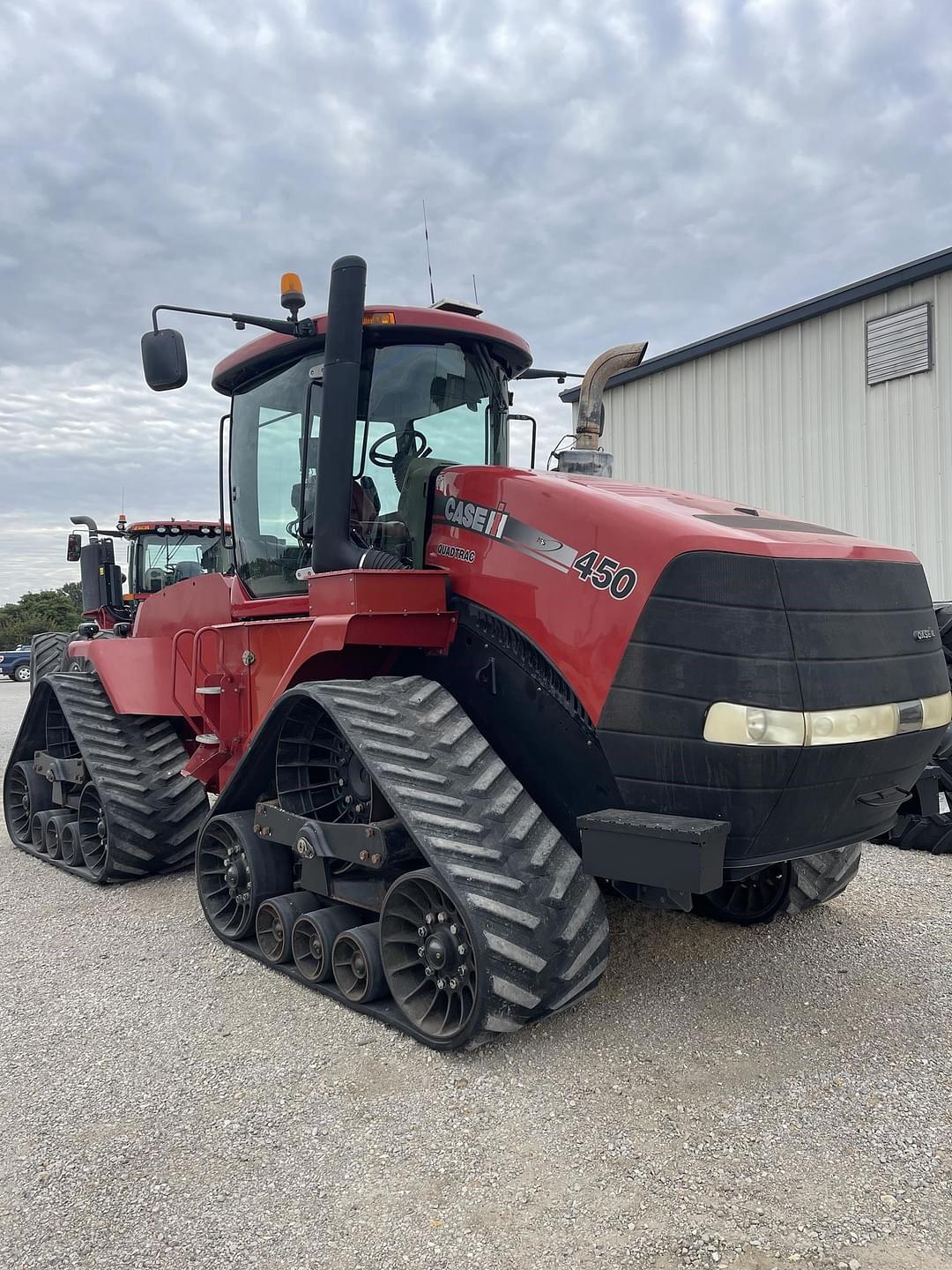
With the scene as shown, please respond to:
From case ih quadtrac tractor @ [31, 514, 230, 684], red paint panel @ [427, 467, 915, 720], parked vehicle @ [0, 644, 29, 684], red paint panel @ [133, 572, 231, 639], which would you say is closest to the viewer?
red paint panel @ [427, 467, 915, 720]

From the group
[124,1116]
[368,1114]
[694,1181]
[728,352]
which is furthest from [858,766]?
[728,352]

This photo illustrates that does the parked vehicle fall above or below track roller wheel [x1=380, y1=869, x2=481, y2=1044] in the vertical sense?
below

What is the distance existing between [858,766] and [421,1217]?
1.91m

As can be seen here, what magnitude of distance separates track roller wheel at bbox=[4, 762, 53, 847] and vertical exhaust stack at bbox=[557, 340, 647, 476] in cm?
450

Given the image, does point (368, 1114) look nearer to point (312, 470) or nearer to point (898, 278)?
point (312, 470)

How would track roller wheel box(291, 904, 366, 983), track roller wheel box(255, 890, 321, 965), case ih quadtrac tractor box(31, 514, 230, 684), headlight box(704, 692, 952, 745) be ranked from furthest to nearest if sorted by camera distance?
case ih quadtrac tractor box(31, 514, 230, 684) < track roller wheel box(255, 890, 321, 965) < track roller wheel box(291, 904, 366, 983) < headlight box(704, 692, 952, 745)

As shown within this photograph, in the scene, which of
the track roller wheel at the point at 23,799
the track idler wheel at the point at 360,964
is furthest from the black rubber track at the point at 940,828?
the track roller wheel at the point at 23,799

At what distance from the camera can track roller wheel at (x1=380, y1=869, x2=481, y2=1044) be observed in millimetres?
3422

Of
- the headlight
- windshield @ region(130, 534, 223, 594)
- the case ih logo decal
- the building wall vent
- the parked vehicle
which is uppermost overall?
the building wall vent

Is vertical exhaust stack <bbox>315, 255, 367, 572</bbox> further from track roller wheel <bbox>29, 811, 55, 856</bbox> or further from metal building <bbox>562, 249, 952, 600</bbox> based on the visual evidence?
metal building <bbox>562, 249, 952, 600</bbox>

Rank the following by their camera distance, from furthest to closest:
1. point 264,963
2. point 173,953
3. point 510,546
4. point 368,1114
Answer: point 173,953
point 264,963
point 510,546
point 368,1114

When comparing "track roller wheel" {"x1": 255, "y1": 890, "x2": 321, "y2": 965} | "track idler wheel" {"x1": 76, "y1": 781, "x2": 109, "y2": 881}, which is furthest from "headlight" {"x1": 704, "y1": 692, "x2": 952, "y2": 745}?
"track idler wheel" {"x1": 76, "y1": 781, "x2": 109, "y2": 881}

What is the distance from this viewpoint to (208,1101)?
3.28 meters

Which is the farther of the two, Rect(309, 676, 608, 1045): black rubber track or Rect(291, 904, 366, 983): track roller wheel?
Rect(291, 904, 366, 983): track roller wheel
